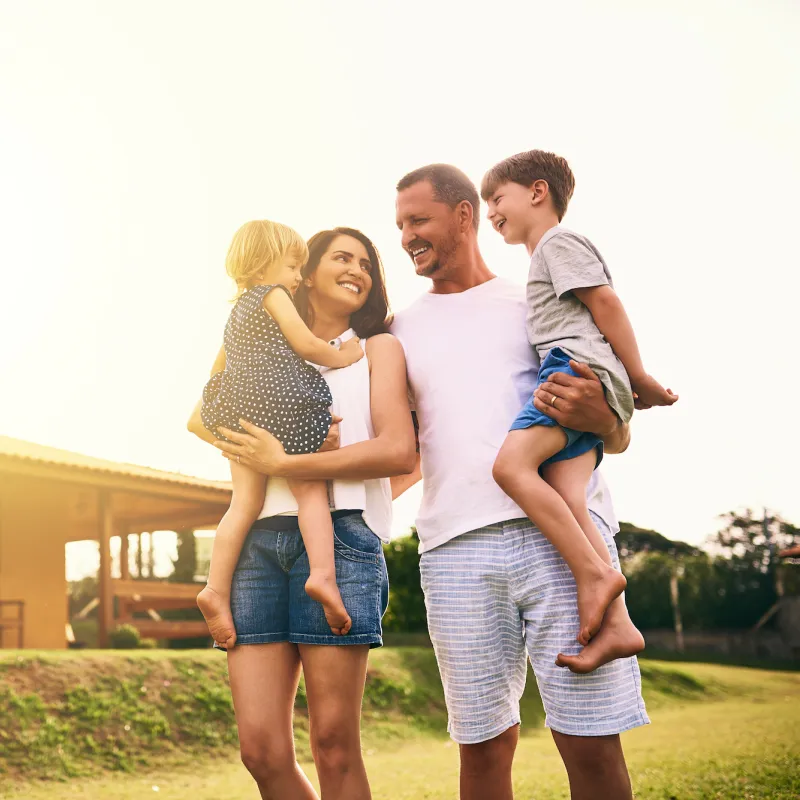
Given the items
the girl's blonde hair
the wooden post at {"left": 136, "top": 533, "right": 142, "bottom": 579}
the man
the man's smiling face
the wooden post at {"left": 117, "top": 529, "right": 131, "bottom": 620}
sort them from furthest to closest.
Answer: the wooden post at {"left": 136, "top": 533, "right": 142, "bottom": 579} < the wooden post at {"left": 117, "top": 529, "right": 131, "bottom": 620} < the man's smiling face < the girl's blonde hair < the man

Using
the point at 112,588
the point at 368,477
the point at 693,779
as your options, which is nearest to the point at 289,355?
the point at 368,477

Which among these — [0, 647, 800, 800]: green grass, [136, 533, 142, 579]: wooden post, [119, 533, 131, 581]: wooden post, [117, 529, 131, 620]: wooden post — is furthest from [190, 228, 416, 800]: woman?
[136, 533, 142, 579]: wooden post

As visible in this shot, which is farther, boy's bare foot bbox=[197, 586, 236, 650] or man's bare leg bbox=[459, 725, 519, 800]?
man's bare leg bbox=[459, 725, 519, 800]

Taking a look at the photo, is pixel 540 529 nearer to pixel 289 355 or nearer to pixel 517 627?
pixel 517 627

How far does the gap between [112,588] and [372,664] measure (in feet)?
13.0

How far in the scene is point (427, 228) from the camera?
3.05 meters

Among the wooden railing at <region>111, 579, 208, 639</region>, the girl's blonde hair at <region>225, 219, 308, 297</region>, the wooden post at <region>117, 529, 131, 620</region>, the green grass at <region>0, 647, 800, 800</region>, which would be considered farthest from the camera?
the wooden post at <region>117, 529, 131, 620</region>

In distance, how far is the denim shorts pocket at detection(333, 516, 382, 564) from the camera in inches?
100

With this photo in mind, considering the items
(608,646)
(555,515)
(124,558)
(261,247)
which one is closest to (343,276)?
(261,247)

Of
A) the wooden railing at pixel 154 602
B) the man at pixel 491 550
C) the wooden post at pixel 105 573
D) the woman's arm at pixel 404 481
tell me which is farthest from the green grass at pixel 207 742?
the man at pixel 491 550

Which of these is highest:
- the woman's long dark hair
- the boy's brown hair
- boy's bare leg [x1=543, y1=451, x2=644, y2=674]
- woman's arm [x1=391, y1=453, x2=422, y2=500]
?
the boy's brown hair

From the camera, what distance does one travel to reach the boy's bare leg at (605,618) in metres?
2.42

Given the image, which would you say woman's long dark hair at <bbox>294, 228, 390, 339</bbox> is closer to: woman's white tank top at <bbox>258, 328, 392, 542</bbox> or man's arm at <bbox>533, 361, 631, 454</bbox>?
woman's white tank top at <bbox>258, 328, 392, 542</bbox>

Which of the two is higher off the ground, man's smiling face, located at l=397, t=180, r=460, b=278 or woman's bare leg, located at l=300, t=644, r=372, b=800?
man's smiling face, located at l=397, t=180, r=460, b=278
